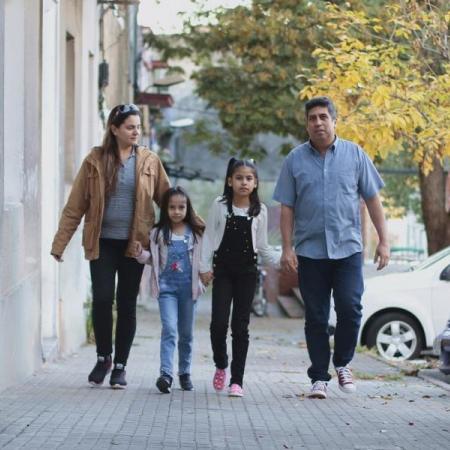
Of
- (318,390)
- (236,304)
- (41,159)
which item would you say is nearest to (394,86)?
(41,159)

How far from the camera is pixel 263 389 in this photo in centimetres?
1127

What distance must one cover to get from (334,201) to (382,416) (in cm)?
166

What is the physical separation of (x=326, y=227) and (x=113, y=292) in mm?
1631

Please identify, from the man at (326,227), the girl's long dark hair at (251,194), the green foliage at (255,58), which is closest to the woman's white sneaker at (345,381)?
the man at (326,227)

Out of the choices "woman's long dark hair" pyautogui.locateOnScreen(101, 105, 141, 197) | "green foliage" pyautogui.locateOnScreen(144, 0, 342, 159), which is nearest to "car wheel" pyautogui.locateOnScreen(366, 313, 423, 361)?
"woman's long dark hair" pyautogui.locateOnScreen(101, 105, 141, 197)

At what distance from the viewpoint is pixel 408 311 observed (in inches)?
695

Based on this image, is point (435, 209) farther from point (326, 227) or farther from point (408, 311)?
point (326, 227)

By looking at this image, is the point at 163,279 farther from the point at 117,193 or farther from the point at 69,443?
the point at 69,443

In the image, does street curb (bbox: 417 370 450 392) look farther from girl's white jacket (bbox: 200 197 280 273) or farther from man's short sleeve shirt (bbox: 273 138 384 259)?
girl's white jacket (bbox: 200 197 280 273)

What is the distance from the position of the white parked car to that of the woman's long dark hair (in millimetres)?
7349

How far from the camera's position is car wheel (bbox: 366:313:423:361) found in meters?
17.6

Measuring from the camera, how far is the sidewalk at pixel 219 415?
8023mm

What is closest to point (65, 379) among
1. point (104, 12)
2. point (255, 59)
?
point (104, 12)

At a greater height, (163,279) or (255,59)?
(255,59)
